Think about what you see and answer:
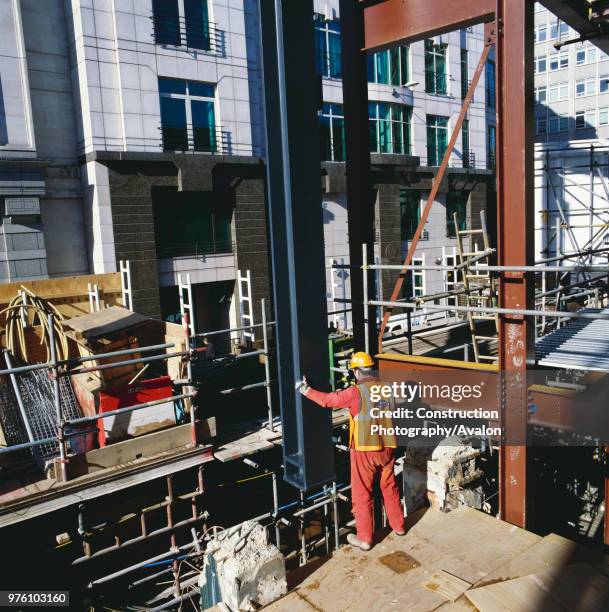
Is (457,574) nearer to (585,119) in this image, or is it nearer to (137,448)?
(137,448)

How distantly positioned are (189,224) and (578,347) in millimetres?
15716

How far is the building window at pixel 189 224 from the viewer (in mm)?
20016

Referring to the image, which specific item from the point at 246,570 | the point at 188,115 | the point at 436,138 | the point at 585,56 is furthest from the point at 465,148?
the point at 246,570

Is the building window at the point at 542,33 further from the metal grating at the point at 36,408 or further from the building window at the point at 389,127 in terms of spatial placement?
the metal grating at the point at 36,408

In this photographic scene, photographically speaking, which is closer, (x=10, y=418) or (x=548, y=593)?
(x=548, y=593)

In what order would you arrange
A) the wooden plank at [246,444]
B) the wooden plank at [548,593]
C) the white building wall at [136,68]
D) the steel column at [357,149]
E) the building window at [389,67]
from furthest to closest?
the building window at [389,67]
the white building wall at [136,68]
the wooden plank at [246,444]
the steel column at [357,149]
the wooden plank at [548,593]

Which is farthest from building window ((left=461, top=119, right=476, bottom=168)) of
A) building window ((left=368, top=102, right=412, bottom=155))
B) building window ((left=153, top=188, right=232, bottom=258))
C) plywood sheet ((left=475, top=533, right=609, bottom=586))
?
plywood sheet ((left=475, top=533, right=609, bottom=586))

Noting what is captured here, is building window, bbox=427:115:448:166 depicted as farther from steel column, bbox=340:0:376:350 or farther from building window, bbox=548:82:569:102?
building window, bbox=548:82:569:102

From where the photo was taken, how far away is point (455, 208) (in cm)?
3019

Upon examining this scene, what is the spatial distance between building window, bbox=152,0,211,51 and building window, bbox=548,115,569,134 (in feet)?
128

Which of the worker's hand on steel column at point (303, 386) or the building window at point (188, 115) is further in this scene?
the building window at point (188, 115)

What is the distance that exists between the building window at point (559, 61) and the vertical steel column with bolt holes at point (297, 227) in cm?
4984

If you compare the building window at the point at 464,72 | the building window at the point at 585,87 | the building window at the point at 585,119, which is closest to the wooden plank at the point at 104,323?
the building window at the point at 464,72

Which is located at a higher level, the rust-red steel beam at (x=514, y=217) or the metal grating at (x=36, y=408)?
the rust-red steel beam at (x=514, y=217)
